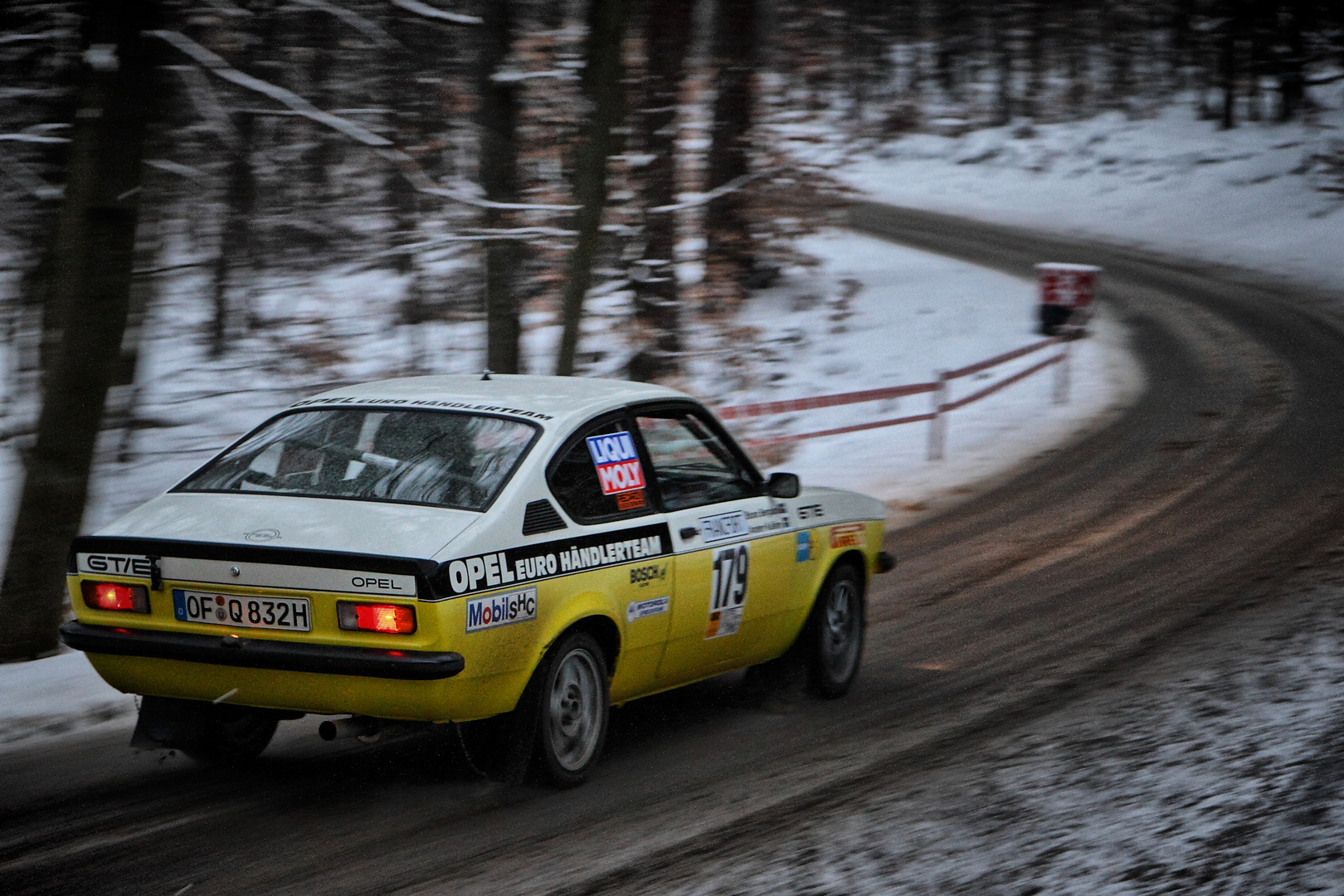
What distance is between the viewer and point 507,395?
20.0ft

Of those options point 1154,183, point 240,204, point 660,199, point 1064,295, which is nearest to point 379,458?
point 240,204

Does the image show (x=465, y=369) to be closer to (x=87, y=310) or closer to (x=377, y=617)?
(x=87, y=310)

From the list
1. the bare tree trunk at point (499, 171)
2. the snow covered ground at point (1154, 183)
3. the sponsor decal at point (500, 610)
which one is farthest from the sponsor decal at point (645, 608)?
the snow covered ground at point (1154, 183)

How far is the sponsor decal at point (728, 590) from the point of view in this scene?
6.30 metres

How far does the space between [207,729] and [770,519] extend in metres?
2.56

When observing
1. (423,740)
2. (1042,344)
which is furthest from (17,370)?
(1042,344)

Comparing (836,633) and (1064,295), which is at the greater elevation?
(836,633)

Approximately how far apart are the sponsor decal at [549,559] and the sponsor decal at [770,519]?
2.18 feet

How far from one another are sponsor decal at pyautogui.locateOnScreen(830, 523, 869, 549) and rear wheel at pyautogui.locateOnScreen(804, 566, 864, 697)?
123 mm

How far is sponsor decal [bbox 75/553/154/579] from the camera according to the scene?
205 inches

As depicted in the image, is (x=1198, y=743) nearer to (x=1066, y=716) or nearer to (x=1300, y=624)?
(x=1066, y=716)

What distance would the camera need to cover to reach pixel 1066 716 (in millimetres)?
6738

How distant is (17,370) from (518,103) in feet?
14.8

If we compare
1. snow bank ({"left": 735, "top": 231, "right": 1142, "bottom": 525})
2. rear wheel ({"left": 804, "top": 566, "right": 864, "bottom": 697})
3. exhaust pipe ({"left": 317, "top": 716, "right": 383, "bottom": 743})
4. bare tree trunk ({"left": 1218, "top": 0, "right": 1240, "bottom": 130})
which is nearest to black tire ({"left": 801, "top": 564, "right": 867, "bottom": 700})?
rear wheel ({"left": 804, "top": 566, "right": 864, "bottom": 697})
